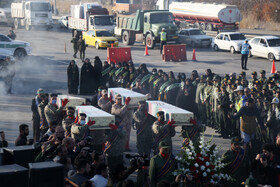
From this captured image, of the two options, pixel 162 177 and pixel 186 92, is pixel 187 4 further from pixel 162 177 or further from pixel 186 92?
pixel 162 177

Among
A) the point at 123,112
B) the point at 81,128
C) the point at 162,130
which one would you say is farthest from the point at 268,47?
the point at 81,128

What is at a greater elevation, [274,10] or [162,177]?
[274,10]

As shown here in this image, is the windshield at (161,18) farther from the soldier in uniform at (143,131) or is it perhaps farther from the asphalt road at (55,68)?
the soldier in uniform at (143,131)

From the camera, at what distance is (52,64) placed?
30.1 metres

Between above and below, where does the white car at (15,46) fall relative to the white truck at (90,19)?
below

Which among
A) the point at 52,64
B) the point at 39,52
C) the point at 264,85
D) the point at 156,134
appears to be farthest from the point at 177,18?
the point at 156,134

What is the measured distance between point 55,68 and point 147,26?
10.7m

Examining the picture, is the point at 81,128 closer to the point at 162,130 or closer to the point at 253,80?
the point at 162,130

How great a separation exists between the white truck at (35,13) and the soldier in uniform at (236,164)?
4417 cm

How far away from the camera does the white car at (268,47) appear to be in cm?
2956

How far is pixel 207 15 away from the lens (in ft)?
152

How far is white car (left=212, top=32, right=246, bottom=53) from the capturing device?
Result: 110 feet

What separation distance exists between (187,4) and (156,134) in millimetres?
39825

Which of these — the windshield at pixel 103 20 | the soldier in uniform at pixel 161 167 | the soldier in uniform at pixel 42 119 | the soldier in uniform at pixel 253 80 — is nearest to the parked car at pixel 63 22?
the windshield at pixel 103 20
